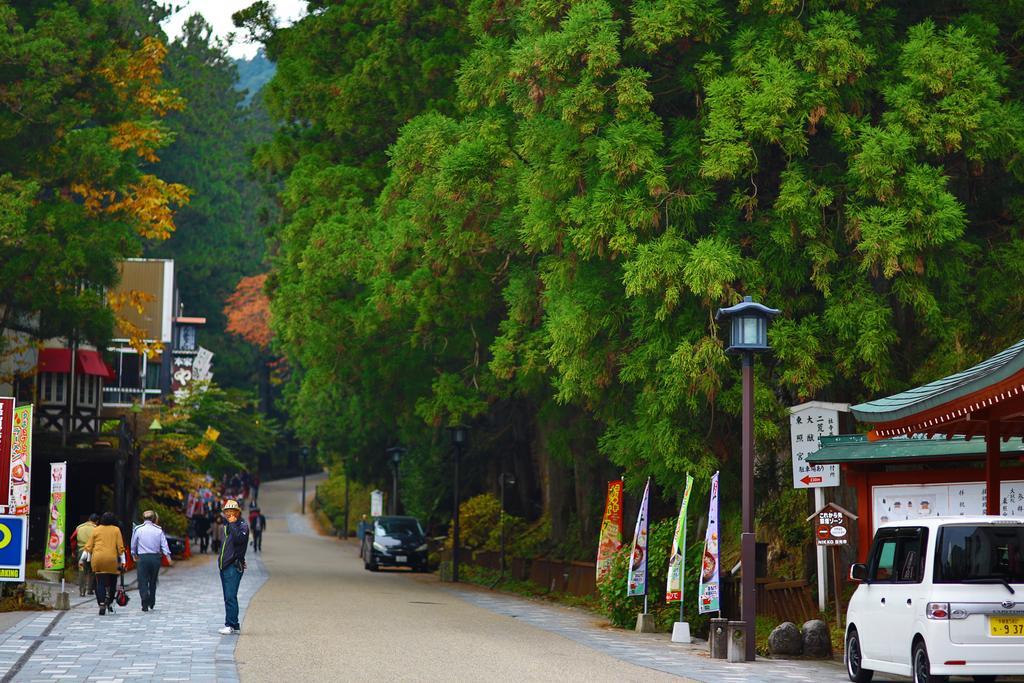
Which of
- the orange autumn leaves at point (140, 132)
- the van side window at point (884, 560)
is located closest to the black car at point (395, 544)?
the orange autumn leaves at point (140, 132)

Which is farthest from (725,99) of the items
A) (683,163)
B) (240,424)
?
(240,424)

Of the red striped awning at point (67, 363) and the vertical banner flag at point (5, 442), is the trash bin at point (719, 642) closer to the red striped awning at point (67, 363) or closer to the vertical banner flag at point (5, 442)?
the vertical banner flag at point (5, 442)

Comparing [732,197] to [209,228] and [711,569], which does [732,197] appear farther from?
[209,228]

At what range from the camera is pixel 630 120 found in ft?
73.0

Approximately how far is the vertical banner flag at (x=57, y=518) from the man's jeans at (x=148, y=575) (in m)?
1.66

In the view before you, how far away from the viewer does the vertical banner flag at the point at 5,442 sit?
20281 mm

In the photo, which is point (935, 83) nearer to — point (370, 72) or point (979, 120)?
point (979, 120)

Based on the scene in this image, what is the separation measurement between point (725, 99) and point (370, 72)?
1305cm

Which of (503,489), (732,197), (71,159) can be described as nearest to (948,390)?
(732,197)

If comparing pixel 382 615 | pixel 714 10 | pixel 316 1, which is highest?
pixel 316 1

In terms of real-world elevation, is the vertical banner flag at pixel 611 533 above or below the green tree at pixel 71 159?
below

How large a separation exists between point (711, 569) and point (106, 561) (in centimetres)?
962

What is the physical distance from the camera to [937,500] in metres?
18.7

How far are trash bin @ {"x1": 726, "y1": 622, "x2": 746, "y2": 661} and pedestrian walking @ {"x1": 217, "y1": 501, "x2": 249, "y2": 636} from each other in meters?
6.40
